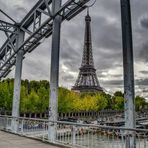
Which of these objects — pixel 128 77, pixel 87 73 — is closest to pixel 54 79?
pixel 128 77

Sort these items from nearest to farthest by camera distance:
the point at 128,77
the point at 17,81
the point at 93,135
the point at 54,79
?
the point at 128,77, the point at 93,135, the point at 54,79, the point at 17,81

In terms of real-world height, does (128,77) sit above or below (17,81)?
below

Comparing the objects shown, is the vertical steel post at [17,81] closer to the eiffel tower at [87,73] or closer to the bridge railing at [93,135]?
the bridge railing at [93,135]

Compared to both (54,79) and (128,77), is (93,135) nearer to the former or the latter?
(54,79)

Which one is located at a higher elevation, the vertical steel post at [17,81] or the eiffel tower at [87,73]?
the eiffel tower at [87,73]

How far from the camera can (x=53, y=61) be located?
10398 millimetres

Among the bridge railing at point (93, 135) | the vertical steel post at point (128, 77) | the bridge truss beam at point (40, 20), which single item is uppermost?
the bridge truss beam at point (40, 20)

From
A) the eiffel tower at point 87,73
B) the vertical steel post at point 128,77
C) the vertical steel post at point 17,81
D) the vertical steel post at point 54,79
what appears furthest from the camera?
the eiffel tower at point 87,73

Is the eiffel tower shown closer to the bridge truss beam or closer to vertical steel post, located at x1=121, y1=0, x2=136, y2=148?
the bridge truss beam

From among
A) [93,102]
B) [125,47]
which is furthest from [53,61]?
[93,102]

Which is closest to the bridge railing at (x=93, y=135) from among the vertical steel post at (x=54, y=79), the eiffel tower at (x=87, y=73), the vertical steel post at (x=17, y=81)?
the vertical steel post at (x=54, y=79)

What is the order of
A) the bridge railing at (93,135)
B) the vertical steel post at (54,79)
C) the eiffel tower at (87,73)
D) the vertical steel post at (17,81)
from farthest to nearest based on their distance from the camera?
the eiffel tower at (87,73) → the vertical steel post at (17,81) → the vertical steel post at (54,79) → the bridge railing at (93,135)

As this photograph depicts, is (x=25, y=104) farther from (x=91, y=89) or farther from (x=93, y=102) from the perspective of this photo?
(x=91, y=89)

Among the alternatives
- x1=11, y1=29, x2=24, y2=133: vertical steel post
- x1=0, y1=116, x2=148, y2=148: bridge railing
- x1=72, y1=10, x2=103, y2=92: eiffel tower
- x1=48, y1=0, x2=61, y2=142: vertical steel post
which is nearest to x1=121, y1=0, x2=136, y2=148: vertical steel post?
x1=0, y1=116, x2=148, y2=148: bridge railing
